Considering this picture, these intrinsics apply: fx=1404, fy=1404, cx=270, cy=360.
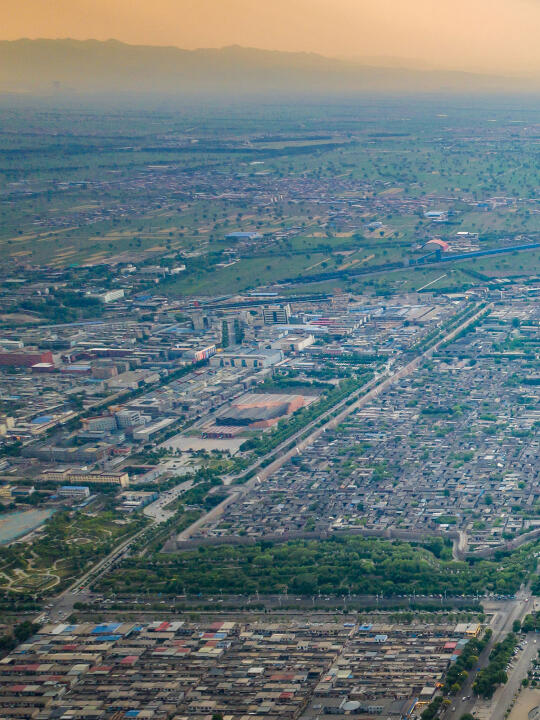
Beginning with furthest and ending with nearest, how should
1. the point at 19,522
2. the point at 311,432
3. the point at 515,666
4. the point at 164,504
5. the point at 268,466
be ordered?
the point at 311,432, the point at 268,466, the point at 164,504, the point at 19,522, the point at 515,666

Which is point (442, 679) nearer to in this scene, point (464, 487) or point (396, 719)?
point (396, 719)

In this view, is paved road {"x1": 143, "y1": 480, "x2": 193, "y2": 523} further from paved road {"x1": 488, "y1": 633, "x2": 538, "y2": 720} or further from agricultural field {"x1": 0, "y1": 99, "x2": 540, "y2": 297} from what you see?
agricultural field {"x1": 0, "y1": 99, "x2": 540, "y2": 297}

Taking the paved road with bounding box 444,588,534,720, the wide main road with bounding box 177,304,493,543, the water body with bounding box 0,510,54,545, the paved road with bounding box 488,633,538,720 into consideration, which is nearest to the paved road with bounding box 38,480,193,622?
the wide main road with bounding box 177,304,493,543

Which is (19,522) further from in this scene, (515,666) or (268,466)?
Result: (515,666)

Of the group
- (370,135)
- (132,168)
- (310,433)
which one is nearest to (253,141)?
(370,135)

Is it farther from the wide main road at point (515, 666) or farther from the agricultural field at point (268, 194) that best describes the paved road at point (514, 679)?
the agricultural field at point (268, 194)

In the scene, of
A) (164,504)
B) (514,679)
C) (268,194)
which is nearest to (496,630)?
(514,679)
